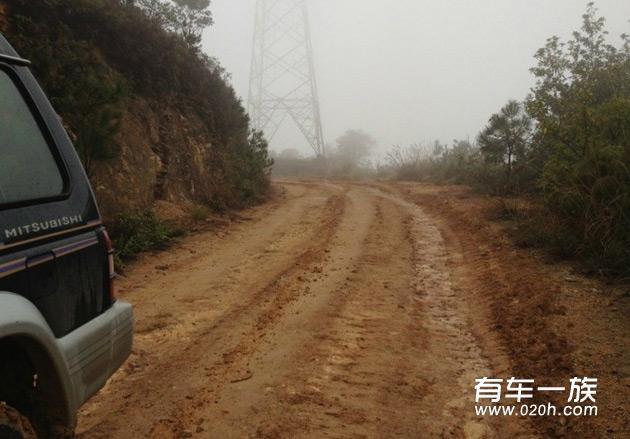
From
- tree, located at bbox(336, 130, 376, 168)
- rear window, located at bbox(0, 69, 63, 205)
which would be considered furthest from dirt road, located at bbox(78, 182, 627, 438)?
tree, located at bbox(336, 130, 376, 168)

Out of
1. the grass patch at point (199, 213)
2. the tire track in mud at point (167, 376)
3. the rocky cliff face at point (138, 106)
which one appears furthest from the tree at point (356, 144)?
the tire track in mud at point (167, 376)

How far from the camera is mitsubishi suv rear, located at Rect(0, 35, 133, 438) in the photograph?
2176 mm

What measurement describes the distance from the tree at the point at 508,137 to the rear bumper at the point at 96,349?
11548 mm

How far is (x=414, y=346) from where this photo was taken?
4773 mm

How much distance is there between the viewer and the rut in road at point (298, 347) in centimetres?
350

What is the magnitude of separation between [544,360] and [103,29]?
32.0 feet

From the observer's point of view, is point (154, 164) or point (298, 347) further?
point (154, 164)

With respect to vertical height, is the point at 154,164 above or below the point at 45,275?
above

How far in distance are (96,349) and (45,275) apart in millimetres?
541

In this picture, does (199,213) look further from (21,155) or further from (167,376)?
(21,155)

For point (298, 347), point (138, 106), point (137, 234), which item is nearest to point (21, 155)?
point (298, 347)

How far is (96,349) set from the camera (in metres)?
2.69

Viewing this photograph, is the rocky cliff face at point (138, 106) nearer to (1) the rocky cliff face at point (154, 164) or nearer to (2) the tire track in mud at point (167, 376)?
(1) the rocky cliff face at point (154, 164)

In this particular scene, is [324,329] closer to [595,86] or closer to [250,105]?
[595,86]
